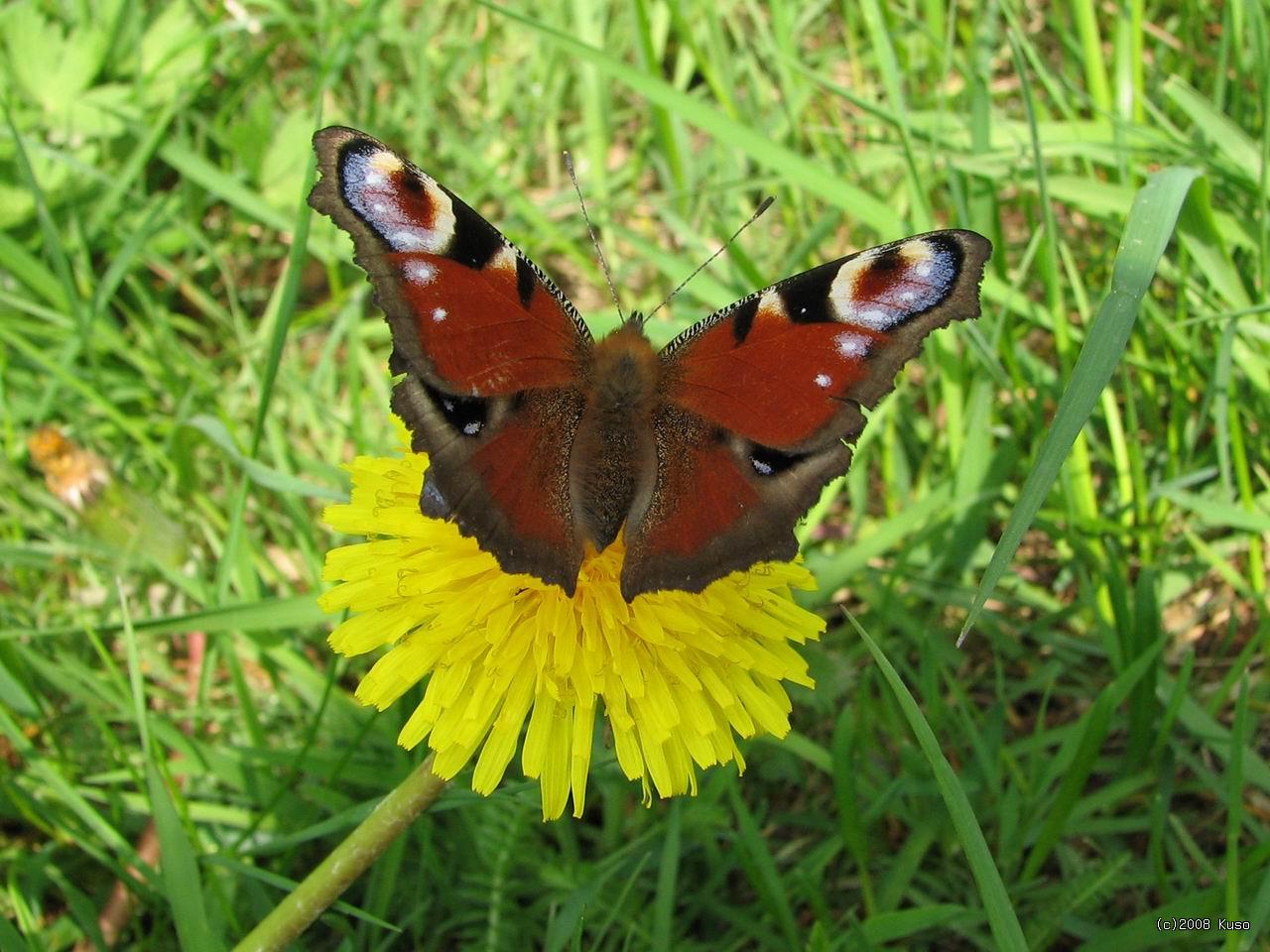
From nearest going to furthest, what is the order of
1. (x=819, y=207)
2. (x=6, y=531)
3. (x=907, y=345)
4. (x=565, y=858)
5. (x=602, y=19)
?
(x=907, y=345)
(x=565, y=858)
(x=6, y=531)
(x=819, y=207)
(x=602, y=19)

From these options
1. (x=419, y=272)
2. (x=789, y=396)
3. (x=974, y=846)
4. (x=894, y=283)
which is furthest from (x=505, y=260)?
(x=974, y=846)

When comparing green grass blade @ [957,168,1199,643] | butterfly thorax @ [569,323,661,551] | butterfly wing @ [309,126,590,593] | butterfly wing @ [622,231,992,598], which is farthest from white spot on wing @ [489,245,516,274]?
green grass blade @ [957,168,1199,643]

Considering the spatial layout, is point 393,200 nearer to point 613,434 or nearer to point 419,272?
point 419,272

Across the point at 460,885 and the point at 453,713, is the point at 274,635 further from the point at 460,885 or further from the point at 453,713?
the point at 453,713

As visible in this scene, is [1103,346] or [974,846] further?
[1103,346]

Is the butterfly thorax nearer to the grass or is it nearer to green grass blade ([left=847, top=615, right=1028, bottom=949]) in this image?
green grass blade ([left=847, top=615, right=1028, bottom=949])

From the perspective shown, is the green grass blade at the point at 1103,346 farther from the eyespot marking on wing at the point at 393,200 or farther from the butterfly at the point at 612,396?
the eyespot marking on wing at the point at 393,200

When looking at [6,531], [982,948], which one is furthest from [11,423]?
[982,948]
